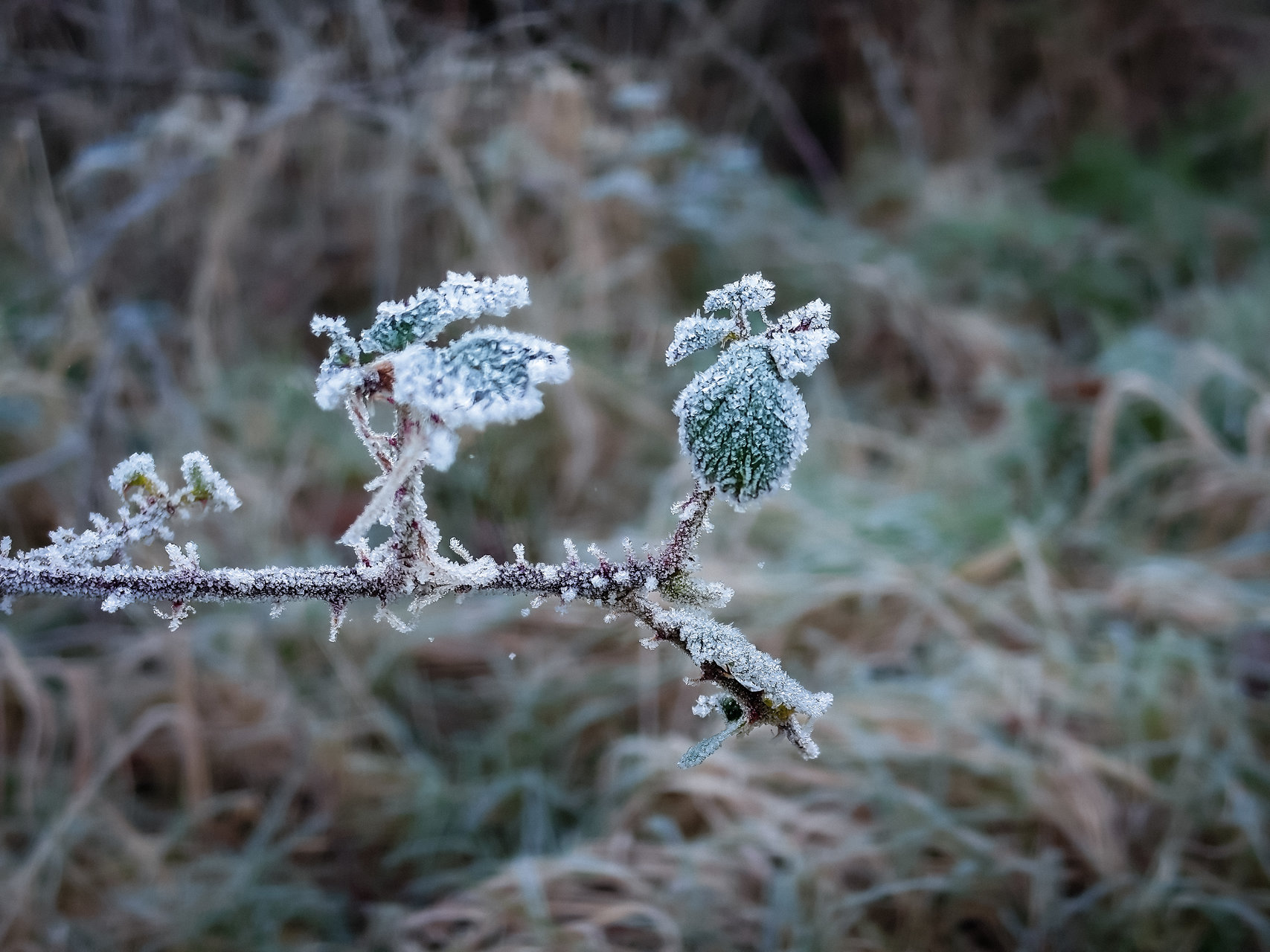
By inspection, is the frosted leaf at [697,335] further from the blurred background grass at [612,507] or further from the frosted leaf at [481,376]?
the blurred background grass at [612,507]

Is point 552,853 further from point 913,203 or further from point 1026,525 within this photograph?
point 913,203

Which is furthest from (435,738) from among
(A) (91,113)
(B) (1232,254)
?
(B) (1232,254)

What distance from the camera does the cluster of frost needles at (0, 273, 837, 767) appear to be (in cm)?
32

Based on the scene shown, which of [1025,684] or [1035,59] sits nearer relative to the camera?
[1025,684]

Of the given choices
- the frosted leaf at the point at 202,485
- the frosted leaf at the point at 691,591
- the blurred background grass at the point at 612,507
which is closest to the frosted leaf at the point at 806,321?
the frosted leaf at the point at 691,591

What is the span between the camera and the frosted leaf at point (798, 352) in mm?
325

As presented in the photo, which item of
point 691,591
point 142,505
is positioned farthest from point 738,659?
point 142,505

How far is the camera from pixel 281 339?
1.93m

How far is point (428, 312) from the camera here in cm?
34

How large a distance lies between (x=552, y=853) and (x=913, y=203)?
218 cm

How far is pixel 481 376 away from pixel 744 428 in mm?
91

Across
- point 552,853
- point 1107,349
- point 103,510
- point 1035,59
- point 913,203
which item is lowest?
point 552,853

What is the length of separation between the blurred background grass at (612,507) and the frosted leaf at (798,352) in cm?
70

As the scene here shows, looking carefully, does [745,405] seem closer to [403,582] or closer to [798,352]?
[798,352]
